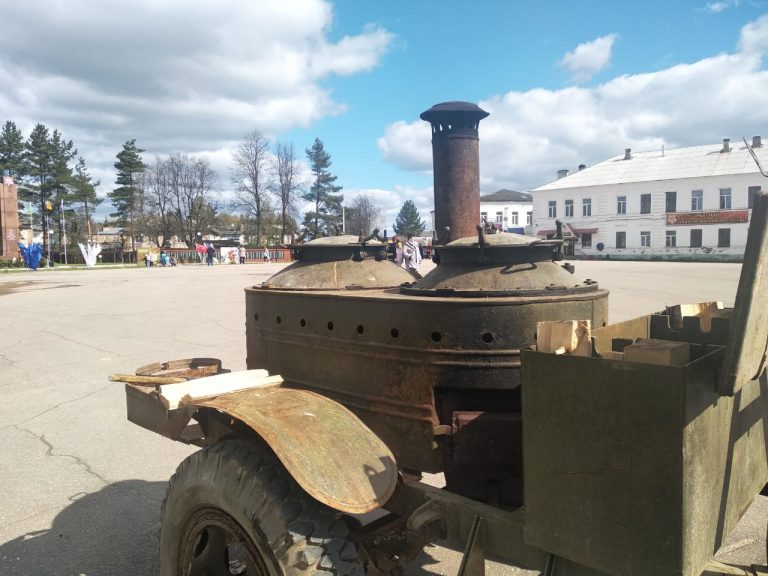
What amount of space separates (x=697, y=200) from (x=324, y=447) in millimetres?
53321

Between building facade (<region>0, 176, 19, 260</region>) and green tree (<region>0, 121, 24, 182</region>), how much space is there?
7506 millimetres

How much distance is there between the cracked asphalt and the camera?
3.62 m

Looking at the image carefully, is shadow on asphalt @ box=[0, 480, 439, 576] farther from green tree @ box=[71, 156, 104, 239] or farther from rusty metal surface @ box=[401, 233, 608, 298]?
green tree @ box=[71, 156, 104, 239]

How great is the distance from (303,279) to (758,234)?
7.56ft

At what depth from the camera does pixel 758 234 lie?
1439 mm

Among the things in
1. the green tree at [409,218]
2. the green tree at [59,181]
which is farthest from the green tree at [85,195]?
the green tree at [409,218]

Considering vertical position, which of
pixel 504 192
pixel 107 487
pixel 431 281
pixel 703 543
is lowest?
pixel 107 487

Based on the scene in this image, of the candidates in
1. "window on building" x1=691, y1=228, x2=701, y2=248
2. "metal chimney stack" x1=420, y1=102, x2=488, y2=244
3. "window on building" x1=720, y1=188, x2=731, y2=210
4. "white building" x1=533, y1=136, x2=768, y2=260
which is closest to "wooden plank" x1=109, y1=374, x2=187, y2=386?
"metal chimney stack" x1=420, y1=102, x2=488, y2=244

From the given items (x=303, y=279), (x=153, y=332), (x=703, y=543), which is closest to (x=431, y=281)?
(x=303, y=279)

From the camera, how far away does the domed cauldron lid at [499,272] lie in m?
2.58

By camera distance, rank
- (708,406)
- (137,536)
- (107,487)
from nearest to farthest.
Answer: (708,406)
(137,536)
(107,487)

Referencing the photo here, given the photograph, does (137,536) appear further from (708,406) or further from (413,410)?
(708,406)

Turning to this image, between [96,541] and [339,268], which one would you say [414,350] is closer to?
[339,268]

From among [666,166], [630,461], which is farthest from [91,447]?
[666,166]
